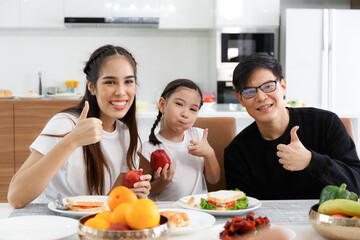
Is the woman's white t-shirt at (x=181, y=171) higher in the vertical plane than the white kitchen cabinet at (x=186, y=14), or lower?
lower

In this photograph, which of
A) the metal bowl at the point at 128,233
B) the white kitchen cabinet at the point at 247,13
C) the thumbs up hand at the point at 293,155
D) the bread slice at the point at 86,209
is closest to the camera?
the metal bowl at the point at 128,233

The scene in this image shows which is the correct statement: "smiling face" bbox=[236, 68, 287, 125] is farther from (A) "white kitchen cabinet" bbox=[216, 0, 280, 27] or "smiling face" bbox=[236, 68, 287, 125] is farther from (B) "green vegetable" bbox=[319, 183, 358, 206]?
(A) "white kitchen cabinet" bbox=[216, 0, 280, 27]

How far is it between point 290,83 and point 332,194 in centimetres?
371

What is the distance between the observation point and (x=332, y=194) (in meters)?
1.09

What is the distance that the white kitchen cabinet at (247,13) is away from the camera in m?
4.73

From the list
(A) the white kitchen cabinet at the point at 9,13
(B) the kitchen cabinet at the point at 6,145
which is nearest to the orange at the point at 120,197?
(B) the kitchen cabinet at the point at 6,145

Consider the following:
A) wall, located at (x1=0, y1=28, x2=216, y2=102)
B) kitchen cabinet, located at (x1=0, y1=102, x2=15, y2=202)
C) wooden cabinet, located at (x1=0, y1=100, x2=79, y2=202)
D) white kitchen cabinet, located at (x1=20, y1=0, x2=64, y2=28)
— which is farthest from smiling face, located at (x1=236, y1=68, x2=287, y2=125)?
white kitchen cabinet, located at (x1=20, y1=0, x2=64, y2=28)

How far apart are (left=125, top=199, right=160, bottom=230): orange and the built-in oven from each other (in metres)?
4.06

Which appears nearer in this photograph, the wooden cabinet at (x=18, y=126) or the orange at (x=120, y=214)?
the orange at (x=120, y=214)

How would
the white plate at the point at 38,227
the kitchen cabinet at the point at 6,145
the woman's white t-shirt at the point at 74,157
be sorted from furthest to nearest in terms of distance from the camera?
1. the kitchen cabinet at the point at 6,145
2. the woman's white t-shirt at the point at 74,157
3. the white plate at the point at 38,227

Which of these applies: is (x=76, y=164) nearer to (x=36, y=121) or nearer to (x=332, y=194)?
(x=332, y=194)

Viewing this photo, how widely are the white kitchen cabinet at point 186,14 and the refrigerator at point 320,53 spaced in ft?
2.89

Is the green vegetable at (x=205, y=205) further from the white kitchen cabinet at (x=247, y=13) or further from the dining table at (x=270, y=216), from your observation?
the white kitchen cabinet at (x=247, y=13)

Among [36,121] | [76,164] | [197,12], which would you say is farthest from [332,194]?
[197,12]
